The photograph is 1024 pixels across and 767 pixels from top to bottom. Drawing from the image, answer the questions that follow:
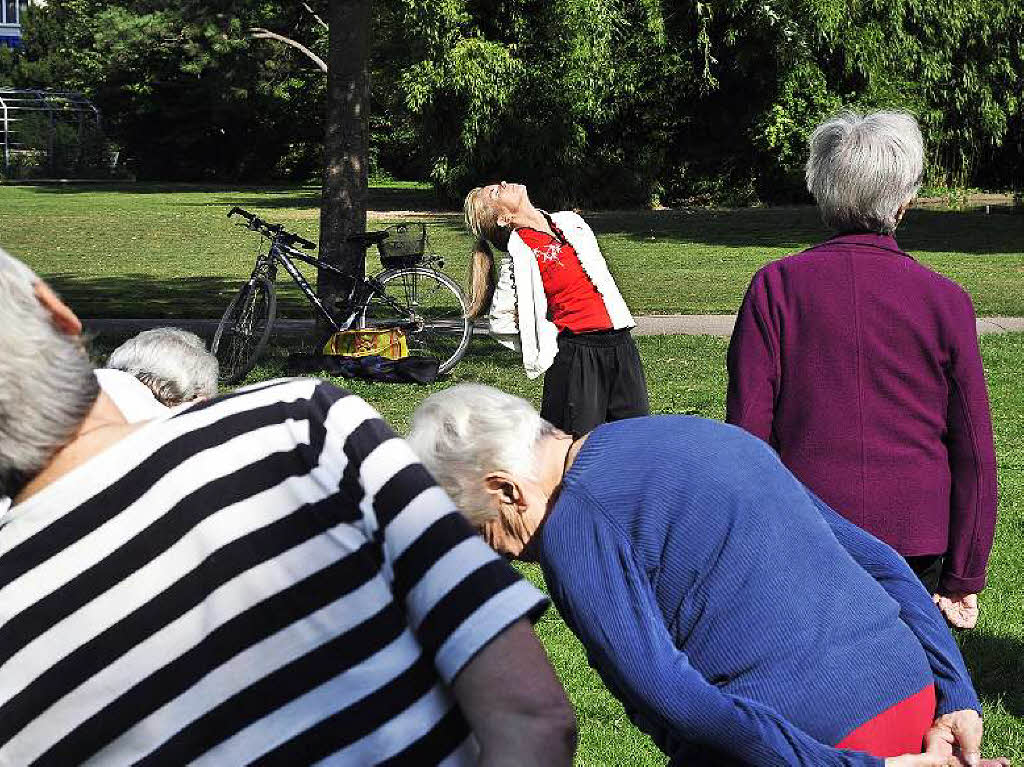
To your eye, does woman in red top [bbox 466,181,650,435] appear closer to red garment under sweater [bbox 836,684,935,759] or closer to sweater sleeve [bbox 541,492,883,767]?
red garment under sweater [bbox 836,684,935,759]

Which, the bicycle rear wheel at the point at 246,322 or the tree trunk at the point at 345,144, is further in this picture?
the tree trunk at the point at 345,144

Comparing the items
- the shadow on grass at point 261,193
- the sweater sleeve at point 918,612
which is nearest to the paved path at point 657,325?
the sweater sleeve at point 918,612

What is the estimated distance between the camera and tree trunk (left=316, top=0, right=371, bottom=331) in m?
12.2

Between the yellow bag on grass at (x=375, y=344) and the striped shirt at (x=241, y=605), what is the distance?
32.0 ft

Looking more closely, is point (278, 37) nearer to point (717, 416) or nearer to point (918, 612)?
Answer: point (717, 416)

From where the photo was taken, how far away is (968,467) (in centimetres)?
320

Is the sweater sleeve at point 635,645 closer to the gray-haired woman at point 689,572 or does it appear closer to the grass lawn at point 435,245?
the gray-haired woman at point 689,572

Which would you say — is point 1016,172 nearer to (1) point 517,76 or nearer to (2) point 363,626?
(1) point 517,76

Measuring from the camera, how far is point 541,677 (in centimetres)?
150

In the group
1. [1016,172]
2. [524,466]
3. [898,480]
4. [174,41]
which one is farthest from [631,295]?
[174,41]

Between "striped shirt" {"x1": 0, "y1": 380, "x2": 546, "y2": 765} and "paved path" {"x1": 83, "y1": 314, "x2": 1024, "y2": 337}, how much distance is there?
11649mm

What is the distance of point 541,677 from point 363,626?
0.20 meters

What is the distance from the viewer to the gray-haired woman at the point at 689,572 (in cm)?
207

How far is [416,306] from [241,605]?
1059 cm
